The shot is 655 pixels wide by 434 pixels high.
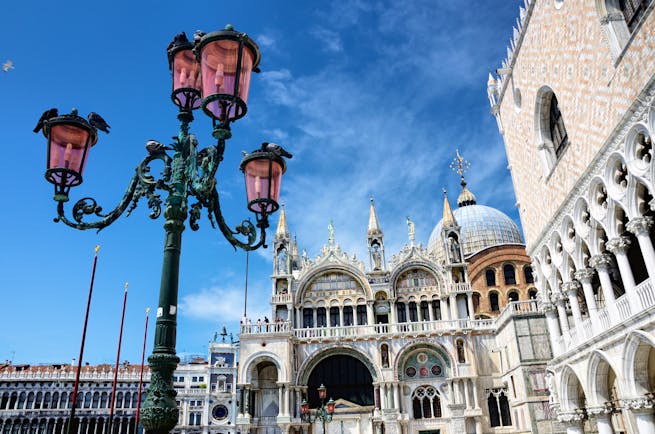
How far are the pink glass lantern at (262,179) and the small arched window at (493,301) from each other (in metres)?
30.8

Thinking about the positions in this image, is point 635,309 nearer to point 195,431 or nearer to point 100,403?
point 195,431

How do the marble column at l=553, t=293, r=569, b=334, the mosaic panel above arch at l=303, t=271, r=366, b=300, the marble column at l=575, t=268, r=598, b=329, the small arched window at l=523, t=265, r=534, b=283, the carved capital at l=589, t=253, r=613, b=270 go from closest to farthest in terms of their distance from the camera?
the carved capital at l=589, t=253, r=613, b=270 < the marble column at l=575, t=268, r=598, b=329 < the marble column at l=553, t=293, r=569, b=334 < the mosaic panel above arch at l=303, t=271, r=366, b=300 < the small arched window at l=523, t=265, r=534, b=283

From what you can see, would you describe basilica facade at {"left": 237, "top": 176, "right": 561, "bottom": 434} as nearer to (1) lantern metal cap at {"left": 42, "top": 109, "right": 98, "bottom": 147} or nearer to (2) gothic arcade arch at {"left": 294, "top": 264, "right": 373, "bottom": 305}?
(2) gothic arcade arch at {"left": 294, "top": 264, "right": 373, "bottom": 305}

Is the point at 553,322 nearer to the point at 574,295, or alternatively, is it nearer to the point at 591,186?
the point at 574,295

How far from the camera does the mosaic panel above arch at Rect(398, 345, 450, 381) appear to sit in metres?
26.7

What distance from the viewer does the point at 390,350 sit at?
26.8 m

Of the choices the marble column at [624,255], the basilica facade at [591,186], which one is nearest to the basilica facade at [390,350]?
the basilica facade at [591,186]

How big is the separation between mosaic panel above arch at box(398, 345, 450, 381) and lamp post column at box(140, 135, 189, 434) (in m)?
23.3

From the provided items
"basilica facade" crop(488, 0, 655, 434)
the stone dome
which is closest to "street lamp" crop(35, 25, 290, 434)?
"basilica facade" crop(488, 0, 655, 434)

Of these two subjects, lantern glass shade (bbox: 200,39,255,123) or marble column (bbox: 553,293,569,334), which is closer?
lantern glass shade (bbox: 200,39,255,123)

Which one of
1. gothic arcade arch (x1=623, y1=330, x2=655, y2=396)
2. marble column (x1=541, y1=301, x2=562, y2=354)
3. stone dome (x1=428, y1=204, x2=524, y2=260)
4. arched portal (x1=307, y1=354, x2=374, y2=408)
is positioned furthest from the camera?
stone dome (x1=428, y1=204, x2=524, y2=260)

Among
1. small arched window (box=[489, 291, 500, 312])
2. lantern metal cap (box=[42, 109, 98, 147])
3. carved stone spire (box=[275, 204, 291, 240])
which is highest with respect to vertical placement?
carved stone spire (box=[275, 204, 291, 240])

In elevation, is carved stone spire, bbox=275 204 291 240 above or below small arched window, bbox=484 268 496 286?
above

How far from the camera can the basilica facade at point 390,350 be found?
24062mm
